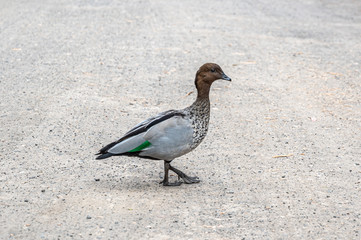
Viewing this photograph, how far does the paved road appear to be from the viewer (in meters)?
4.62

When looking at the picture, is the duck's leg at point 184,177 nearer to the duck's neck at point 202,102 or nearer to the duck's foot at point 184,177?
the duck's foot at point 184,177

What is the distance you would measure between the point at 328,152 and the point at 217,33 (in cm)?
541

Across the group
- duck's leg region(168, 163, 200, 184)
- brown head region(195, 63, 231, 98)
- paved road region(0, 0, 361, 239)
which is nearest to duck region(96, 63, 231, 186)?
duck's leg region(168, 163, 200, 184)

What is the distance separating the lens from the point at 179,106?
7.51 metres

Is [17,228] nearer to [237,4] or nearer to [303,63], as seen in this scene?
[303,63]

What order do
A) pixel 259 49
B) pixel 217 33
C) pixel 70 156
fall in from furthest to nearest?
pixel 217 33, pixel 259 49, pixel 70 156

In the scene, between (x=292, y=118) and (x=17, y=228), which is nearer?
(x=17, y=228)

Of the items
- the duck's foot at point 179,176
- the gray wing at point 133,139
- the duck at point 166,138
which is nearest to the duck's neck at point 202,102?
the duck at point 166,138

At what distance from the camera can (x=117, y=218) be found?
179 inches

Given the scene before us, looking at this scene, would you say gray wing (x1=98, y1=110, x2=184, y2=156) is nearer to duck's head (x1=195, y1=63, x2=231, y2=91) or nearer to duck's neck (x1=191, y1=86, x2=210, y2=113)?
duck's neck (x1=191, y1=86, x2=210, y2=113)

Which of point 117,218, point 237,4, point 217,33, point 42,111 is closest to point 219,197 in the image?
point 117,218

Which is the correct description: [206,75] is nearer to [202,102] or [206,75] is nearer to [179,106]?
[202,102]

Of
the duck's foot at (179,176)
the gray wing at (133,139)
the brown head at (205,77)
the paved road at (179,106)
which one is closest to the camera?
the paved road at (179,106)

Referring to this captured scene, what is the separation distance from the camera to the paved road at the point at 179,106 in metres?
4.62
